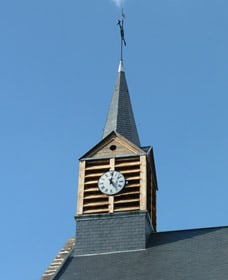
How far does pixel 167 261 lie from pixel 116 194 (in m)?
4.85

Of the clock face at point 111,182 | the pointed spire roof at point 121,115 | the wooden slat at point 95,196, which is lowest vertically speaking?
the wooden slat at point 95,196

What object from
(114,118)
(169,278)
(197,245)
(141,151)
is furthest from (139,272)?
(114,118)

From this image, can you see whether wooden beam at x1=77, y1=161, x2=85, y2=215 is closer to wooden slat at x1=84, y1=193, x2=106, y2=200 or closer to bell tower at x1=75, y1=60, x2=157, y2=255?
bell tower at x1=75, y1=60, x2=157, y2=255

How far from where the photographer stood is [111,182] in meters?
30.1

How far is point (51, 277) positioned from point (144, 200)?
16.9 ft

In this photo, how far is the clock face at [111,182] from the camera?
29859 millimetres

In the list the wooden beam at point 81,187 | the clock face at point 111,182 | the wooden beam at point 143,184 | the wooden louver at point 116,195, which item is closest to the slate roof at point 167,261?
the wooden beam at point 143,184

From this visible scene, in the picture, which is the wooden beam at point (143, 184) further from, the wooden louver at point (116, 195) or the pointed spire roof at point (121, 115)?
the pointed spire roof at point (121, 115)

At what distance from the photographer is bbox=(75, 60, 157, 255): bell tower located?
2869 centimetres

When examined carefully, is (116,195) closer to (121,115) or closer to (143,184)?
(143,184)

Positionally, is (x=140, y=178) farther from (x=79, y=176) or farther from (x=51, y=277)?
(x=51, y=277)

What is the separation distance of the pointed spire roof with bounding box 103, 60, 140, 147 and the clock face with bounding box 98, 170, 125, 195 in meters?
2.05

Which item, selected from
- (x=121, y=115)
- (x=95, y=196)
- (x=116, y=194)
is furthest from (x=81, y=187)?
(x=121, y=115)

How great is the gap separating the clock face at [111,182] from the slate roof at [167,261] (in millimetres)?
2293
